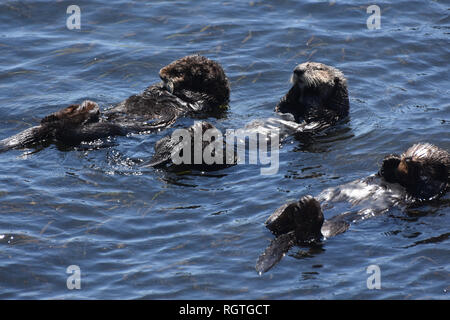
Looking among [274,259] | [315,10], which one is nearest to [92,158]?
[274,259]

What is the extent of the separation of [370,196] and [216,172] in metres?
1.54

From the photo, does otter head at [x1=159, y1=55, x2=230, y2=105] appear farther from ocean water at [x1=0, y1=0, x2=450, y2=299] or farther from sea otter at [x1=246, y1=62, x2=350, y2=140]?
sea otter at [x1=246, y1=62, x2=350, y2=140]

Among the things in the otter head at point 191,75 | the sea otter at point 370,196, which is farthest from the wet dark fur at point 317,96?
the sea otter at point 370,196

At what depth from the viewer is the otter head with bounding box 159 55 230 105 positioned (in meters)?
8.38

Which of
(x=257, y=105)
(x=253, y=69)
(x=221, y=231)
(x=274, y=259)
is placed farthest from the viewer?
(x=253, y=69)

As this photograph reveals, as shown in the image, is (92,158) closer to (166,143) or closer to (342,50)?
(166,143)

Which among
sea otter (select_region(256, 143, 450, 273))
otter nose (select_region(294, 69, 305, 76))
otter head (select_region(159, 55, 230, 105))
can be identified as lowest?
sea otter (select_region(256, 143, 450, 273))

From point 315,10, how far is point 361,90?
2.49 metres

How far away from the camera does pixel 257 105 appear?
868 centimetres

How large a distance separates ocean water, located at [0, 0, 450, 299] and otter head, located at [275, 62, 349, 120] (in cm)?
30

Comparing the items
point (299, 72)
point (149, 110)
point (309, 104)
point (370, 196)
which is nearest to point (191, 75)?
point (149, 110)

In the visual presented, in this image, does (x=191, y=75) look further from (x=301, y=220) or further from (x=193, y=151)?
(x=301, y=220)

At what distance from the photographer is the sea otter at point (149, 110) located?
287 inches

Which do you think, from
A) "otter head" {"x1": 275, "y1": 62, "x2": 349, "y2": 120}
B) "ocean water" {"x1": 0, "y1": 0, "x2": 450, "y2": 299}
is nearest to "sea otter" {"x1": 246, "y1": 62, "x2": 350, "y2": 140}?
"otter head" {"x1": 275, "y1": 62, "x2": 349, "y2": 120}
